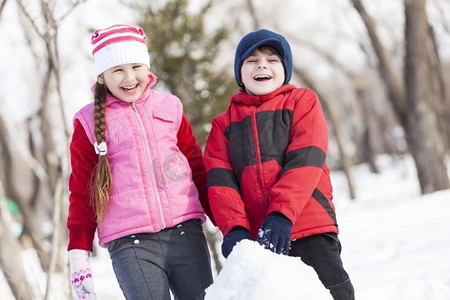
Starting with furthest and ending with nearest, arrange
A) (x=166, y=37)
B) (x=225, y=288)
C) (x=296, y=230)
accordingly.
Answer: (x=166, y=37), (x=296, y=230), (x=225, y=288)

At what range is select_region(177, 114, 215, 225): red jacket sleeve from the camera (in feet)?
8.25

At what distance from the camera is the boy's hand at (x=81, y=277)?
224 centimetres

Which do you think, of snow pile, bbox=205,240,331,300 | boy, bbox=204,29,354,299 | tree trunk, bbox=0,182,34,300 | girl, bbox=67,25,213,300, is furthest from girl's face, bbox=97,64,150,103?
tree trunk, bbox=0,182,34,300

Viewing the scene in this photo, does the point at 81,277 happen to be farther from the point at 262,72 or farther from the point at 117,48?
the point at 262,72

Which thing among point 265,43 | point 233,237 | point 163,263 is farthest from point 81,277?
point 265,43

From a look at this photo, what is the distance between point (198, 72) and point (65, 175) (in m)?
4.28

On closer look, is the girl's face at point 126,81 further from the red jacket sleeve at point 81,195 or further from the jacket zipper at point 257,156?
the jacket zipper at point 257,156

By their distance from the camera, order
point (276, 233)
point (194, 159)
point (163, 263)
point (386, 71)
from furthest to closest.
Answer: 1. point (386, 71)
2. point (194, 159)
3. point (163, 263)
4. point (276, 233)

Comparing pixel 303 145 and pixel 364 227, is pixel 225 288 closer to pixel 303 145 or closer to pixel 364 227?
pixel 303 145

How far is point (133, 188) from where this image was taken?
2287mm

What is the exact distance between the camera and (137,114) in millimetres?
2402

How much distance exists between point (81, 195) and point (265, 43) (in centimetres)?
107

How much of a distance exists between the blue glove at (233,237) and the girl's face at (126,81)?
77 centimetres

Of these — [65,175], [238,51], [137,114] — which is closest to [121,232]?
[137,114]
